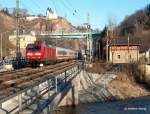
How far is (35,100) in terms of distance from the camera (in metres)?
18.0

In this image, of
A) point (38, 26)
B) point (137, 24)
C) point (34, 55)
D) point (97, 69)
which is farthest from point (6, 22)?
point (34, 55)

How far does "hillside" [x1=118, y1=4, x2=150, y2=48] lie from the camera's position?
154 meters

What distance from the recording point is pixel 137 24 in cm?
16412

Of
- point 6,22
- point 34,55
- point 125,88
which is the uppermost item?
point 6,22

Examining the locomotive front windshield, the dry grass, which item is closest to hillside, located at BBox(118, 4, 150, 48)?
the dry grass

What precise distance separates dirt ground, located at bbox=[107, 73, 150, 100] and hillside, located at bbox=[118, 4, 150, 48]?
262 ft

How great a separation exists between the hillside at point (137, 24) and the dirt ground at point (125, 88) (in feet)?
262

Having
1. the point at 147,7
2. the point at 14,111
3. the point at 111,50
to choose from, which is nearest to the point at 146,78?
the point at 111,50

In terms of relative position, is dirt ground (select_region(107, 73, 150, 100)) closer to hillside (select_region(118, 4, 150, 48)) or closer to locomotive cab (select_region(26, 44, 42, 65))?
locomotive cab (select_region(26, 44, 42, 65))

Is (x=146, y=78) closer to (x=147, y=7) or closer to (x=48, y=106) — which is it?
(x=48, y=106)

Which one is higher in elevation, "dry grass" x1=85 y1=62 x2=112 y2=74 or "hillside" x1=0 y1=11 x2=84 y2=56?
"hillside" x1=0 y1=11 x2=84 y2=56

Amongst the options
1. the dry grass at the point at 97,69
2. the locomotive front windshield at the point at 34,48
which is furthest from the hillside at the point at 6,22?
the locomotive front windshield at the point at 34,48

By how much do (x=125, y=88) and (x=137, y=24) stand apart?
104936 millimetres

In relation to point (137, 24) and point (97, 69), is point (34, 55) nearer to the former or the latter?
point (97, 69)
